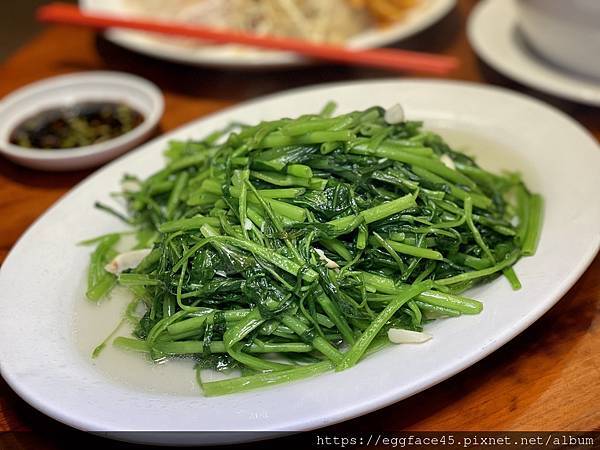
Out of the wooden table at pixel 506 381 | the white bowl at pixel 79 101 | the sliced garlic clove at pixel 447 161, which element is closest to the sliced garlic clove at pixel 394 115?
the sliced garlic clove at pixel 447 161

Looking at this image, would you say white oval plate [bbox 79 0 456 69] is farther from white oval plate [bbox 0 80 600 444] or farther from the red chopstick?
white oval plate [bbox 0 80 600 444]

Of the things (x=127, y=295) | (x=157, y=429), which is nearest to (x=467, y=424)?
(x=157, y=429)

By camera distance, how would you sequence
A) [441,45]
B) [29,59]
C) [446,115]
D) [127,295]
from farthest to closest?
[29,59] < [441,45] < [446,115] < [127,295]

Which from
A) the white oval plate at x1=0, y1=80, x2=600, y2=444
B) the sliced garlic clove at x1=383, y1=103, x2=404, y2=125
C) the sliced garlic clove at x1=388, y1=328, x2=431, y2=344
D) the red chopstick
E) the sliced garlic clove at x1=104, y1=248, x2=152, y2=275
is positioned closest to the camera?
the white oval plate at x1=0, y1=80, x2=600, y2=444

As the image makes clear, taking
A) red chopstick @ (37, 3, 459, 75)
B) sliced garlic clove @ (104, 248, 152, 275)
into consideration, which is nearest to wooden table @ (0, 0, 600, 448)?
sliced garlic clove @ (104, 248, 152, 275)

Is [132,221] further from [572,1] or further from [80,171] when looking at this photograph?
[572,1]

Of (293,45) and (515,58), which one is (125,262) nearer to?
(293,45)

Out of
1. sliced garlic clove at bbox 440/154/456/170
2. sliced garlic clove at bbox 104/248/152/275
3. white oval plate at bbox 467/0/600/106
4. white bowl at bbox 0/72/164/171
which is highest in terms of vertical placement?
sliced garlic clove at bbox 440/154/456/170
